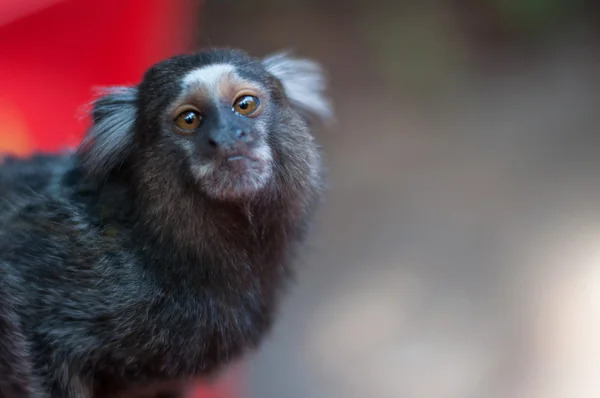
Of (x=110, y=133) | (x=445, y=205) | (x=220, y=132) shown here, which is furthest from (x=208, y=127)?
(x=445, y=205)

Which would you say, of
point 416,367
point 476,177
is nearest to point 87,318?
point 416,367

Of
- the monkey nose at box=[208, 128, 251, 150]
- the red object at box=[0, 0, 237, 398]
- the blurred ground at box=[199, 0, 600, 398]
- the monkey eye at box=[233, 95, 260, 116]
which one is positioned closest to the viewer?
the monkey nose at box=[208, 128, 251, 150]

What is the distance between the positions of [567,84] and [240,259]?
2.90 m

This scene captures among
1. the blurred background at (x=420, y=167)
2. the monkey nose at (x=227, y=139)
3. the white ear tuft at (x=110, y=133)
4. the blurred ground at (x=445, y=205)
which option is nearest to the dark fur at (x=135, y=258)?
the white ear tuft at (x=110, y=133)

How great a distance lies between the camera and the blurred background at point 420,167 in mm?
2727

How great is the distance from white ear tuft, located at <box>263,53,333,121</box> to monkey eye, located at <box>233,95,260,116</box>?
217 millimetres

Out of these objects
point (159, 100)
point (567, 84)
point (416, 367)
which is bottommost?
point (416, 367)

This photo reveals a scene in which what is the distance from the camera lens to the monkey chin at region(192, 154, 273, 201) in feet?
5.18

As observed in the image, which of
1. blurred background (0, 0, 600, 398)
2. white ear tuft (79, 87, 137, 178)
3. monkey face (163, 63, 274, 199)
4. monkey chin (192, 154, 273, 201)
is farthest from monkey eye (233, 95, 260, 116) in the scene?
blurred background (0, 0, 600, 398)

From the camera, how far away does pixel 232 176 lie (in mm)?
1587

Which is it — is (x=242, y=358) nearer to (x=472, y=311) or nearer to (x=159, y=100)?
(x=159, y=100)

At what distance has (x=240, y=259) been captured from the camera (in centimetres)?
172

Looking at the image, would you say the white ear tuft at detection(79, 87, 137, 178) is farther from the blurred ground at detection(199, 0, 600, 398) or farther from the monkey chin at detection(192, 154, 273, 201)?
the blurred ground at detection(199, 0, 600, 398)

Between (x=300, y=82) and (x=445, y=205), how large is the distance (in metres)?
2.02
